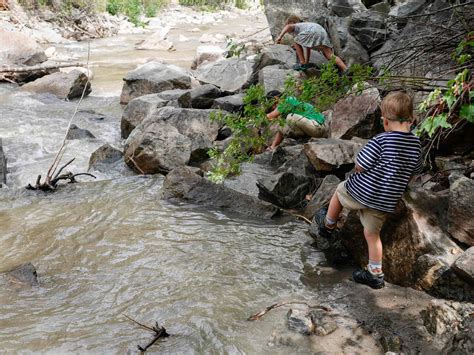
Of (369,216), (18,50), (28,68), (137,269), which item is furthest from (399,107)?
(18,50)

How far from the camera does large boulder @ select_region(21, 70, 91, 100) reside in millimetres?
11828

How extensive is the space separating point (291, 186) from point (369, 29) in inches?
165

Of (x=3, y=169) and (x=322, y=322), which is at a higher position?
(x=322, y=322)

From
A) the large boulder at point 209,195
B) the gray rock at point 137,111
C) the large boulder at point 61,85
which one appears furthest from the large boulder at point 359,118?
the large boulder at point 61,85

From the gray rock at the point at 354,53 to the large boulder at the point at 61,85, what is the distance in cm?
683

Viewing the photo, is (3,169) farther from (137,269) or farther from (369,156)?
(369,156)

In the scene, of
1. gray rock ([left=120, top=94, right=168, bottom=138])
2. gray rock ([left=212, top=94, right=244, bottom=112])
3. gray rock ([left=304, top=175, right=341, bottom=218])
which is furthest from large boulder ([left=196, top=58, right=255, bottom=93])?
gray rock ([left=304, top=175, right=341, bottom=218])

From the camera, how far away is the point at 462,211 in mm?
3385

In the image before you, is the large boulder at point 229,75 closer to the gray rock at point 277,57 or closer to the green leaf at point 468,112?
the gray rock at point 277,57

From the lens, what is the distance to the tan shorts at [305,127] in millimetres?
6570

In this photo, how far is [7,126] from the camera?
923 centimetres

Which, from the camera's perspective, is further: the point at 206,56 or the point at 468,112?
the point at 206,56

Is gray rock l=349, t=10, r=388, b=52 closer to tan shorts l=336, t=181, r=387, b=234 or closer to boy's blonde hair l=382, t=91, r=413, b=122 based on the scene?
boy's blonde hair l=382, t=91, r=413, b=122

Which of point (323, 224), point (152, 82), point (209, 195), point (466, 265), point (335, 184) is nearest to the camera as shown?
point (466, 265)
